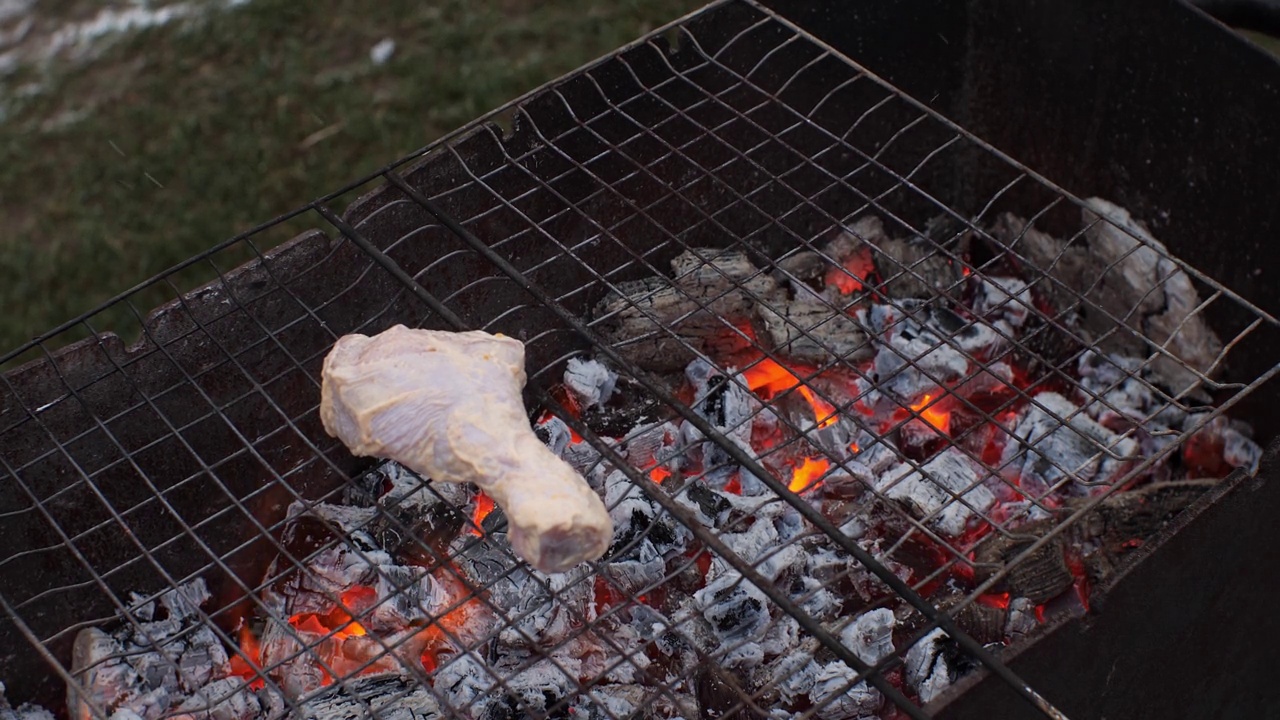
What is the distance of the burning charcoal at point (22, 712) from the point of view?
9.18ft

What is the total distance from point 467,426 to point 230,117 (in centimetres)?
341

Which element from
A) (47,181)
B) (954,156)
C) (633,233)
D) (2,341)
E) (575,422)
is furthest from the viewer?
(47,181)

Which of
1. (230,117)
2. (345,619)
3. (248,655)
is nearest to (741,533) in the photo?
(345,619)

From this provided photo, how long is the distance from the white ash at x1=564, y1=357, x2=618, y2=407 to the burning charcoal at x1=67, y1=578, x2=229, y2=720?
106 centimetres

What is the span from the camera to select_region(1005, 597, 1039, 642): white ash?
9.28 feet

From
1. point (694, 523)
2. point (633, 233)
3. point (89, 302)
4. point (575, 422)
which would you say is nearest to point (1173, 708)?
point (694, 523)

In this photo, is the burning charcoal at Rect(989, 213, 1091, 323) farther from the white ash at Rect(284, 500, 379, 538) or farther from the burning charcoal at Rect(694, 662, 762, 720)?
the white ash at Rect(284, 500, 379, 538)

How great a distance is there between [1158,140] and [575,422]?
187cm

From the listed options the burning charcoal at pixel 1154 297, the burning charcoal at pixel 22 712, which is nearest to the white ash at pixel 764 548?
the burning charcoal at pixel 1154 297

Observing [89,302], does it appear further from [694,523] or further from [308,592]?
[694,523]

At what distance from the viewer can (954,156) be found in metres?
4.01

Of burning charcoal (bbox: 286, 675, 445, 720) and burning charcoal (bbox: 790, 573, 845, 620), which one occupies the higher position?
burning charcoal (bbox: 790, 573, 845, 620)

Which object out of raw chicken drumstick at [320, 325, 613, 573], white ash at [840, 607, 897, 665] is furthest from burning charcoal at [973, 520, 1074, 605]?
raw chicken drumstick at [320, 325, 613, 573]

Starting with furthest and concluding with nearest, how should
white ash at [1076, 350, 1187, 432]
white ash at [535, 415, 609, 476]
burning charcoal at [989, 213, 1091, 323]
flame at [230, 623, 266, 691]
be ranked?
burning charcoal at [989, 213, 1091, 323], white ash at [1076, 350, 1187, 432], white ash at [535, 415, 609, 476], flame at [230, 623, 266, 691]
